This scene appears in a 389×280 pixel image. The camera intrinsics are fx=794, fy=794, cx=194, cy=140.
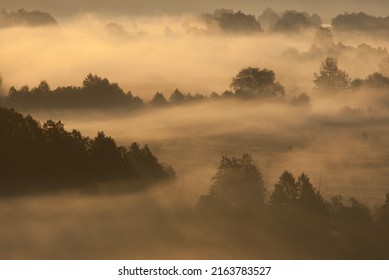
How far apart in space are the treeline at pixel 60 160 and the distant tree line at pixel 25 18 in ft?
10.5

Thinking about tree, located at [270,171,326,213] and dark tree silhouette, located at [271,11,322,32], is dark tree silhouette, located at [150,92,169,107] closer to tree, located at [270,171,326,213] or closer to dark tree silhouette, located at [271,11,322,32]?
dark tree silhouette, located at [271,11,322,32]

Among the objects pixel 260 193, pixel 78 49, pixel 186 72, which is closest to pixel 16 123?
pixel 78 49

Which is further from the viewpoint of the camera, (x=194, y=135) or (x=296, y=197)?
(x=194, y=135)

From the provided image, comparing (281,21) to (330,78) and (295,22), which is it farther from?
(330,78)

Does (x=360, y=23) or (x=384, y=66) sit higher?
(x=360, y=23)

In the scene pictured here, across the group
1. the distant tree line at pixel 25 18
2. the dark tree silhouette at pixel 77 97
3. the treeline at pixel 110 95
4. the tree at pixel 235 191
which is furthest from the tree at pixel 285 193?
the distant tree line at pixel 25 18

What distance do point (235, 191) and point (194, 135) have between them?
2.63m

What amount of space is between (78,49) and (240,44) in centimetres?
589

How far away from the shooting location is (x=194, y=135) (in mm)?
27734

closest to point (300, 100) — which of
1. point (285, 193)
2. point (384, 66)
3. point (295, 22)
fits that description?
point (295, 22)

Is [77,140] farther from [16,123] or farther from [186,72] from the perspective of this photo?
[186,72]

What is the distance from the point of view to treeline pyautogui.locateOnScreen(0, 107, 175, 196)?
25359 millimetres
